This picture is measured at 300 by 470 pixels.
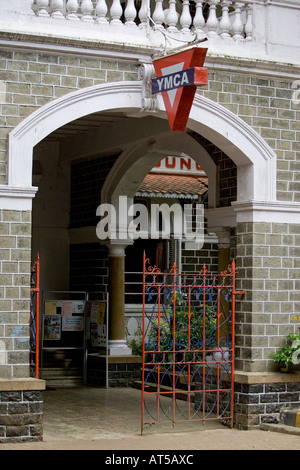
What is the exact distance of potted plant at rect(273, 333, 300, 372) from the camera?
11.8 meters

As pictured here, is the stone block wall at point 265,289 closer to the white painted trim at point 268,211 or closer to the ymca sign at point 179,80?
the white painted trim at point 268,211

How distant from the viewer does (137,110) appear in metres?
11.5

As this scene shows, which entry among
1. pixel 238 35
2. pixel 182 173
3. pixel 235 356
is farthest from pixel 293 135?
pixel 182 173

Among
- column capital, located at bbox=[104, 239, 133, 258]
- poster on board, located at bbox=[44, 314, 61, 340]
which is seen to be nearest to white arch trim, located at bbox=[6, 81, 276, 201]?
column capital, located at bbox=[104, 239, 133, 258]

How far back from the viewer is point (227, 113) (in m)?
11.8

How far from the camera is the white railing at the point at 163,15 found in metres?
11.0

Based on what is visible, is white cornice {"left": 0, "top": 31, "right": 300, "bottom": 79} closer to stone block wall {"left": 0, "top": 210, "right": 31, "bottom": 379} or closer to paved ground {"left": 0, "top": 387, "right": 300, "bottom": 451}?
stone block wall {"left": 0, "top": 210, "right": 31, "bottom": 379}

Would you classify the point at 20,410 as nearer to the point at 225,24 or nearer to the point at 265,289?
the point at 265,289

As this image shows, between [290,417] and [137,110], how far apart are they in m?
4.37

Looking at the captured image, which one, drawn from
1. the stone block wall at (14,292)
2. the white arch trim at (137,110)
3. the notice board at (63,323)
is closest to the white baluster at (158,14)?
the white arch trim at (137,110)

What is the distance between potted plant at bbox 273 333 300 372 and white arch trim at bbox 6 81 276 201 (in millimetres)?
1843

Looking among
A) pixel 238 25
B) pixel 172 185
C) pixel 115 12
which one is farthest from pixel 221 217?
pixel 172 185

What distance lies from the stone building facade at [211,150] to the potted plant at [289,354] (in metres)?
0.11

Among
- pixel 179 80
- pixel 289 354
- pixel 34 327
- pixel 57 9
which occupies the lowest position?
pixel 289 354
